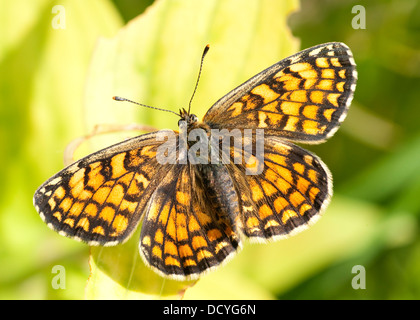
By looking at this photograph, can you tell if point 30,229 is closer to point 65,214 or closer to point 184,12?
point 65,214

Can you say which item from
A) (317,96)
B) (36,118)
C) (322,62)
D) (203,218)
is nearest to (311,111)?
(317,96)

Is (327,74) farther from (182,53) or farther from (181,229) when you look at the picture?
(181,229)

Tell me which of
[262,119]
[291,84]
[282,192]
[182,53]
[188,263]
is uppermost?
[182,53]

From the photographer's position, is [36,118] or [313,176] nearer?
[313,176]

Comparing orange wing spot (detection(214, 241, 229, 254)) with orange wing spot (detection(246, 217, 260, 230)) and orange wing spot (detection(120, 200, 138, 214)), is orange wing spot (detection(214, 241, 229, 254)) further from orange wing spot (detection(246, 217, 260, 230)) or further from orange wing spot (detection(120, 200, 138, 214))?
orange wing spot (detection(120, 200, 138, 214))

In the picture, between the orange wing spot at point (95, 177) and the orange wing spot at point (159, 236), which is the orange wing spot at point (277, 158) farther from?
the orange wing spot at point (95, 177)

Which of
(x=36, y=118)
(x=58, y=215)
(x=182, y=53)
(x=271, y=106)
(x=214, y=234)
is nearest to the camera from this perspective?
(x=58, y=215)

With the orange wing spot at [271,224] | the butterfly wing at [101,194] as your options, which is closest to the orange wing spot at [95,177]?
the butterfly wing at [101,194]
